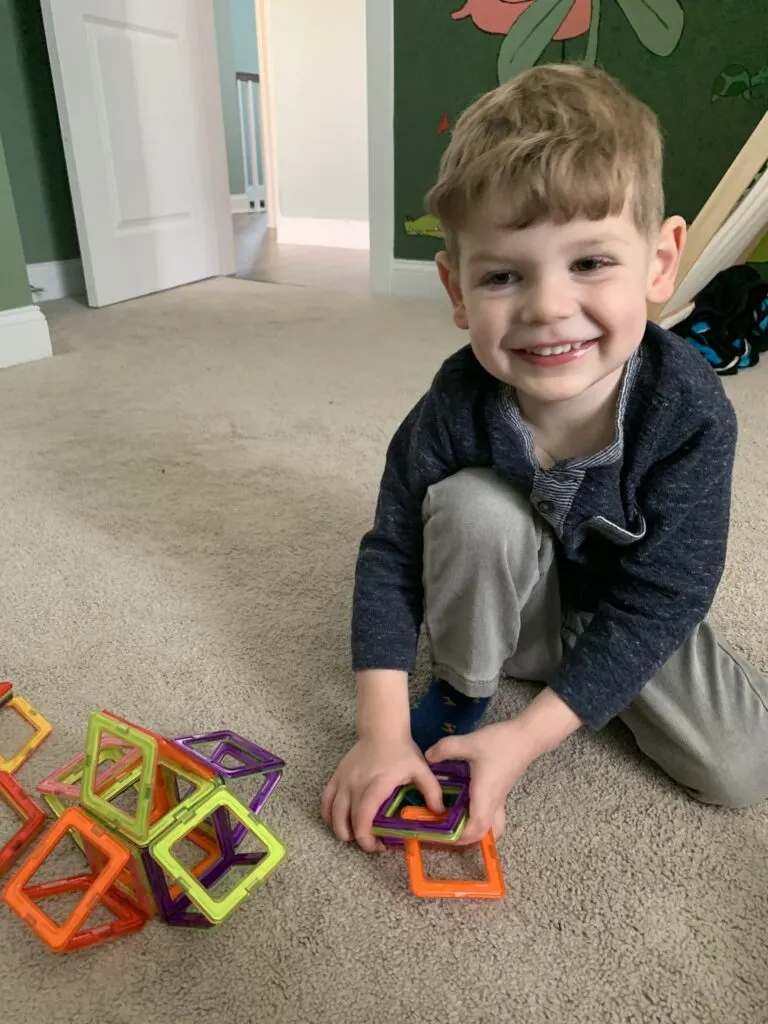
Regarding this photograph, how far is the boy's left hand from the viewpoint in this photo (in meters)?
0.52

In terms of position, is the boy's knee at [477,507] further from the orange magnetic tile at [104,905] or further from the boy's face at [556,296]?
the orange magnetic tile at [104,905]

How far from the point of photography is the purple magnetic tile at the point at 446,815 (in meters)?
0.51

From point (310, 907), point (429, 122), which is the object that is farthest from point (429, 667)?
point (429, 122)

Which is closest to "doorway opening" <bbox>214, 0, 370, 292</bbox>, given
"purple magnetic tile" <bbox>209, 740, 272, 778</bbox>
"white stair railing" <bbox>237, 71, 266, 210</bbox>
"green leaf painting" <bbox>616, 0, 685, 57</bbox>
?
"white stair railing" <bbox>237, 71, 266, 210</bbox>

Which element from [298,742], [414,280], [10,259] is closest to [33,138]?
[10,259]

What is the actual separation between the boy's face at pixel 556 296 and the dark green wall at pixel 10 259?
1.45 m

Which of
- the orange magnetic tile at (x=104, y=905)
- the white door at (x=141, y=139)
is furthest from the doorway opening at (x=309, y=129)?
the orange magnetic tile at (x=104, y=905)

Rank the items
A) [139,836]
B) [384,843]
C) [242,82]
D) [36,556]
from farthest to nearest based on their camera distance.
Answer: [242,82] < [36,556] < [384,843] < [139,836]

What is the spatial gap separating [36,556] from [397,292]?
1.73 metres

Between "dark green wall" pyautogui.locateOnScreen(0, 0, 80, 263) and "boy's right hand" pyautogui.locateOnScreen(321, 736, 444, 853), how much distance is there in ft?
7.18

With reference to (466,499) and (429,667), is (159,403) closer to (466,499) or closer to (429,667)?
(429,667)

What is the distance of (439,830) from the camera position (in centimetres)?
50

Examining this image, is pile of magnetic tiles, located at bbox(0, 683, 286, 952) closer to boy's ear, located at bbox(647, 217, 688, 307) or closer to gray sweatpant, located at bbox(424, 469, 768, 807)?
gray sweatpant, located at bbox(424, 469, 768, 807)

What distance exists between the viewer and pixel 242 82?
445cm
